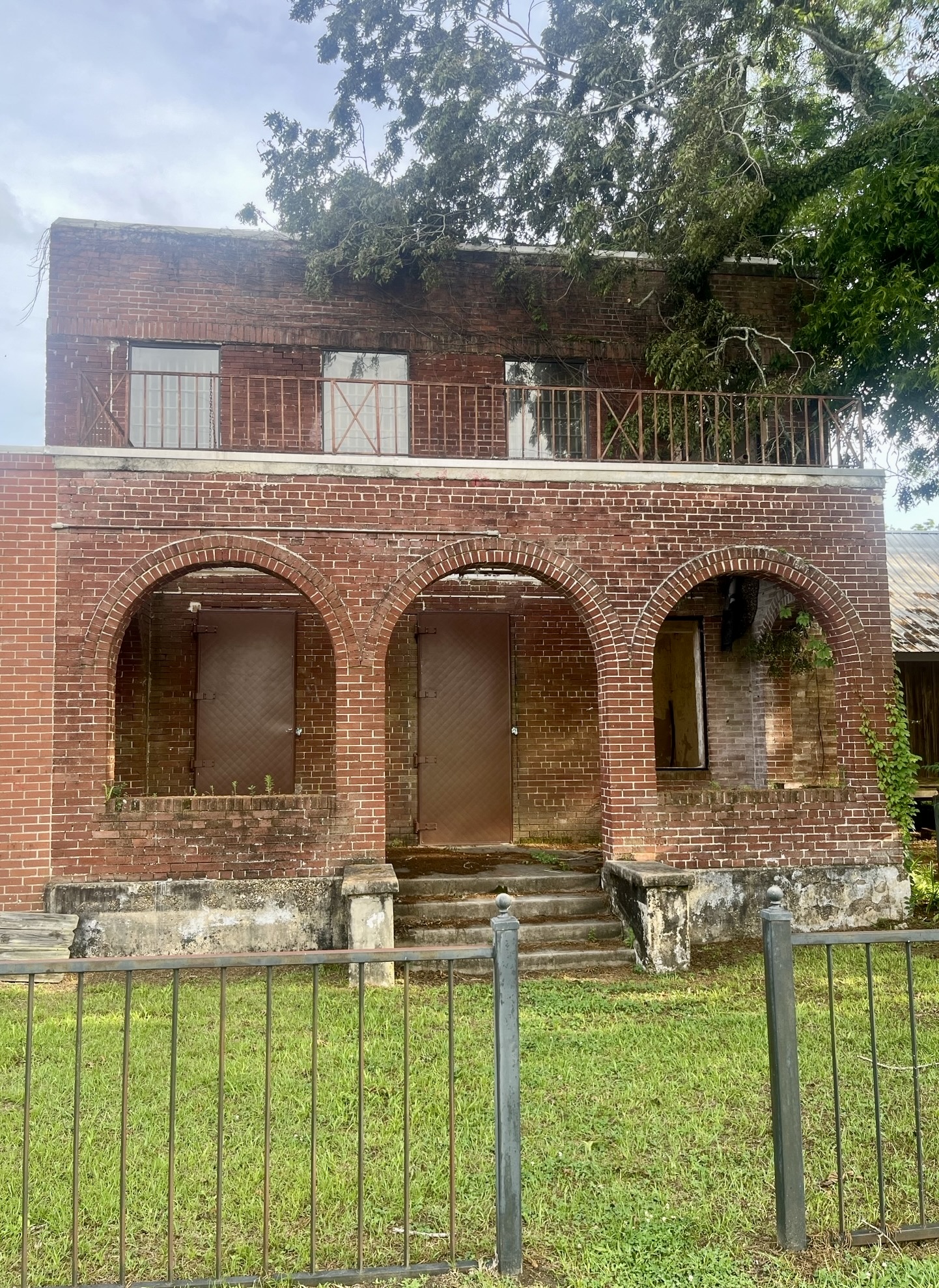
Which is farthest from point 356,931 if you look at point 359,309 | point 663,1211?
point 359,309

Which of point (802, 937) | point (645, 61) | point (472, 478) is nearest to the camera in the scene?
point (802, 937)

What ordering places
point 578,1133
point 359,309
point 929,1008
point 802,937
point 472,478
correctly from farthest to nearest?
1. point 359,309
2. point 472,478
3. point 929,1008
4. point 578,1133
5. point 802,937

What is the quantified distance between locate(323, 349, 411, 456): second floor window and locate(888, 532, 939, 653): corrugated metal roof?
6.24 meters

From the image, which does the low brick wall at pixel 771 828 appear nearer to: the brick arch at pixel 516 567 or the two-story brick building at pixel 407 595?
the two-story brick building at pixel 407 595

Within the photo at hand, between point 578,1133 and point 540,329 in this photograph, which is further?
point 540,329

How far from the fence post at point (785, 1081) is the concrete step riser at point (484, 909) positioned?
15.9 feet

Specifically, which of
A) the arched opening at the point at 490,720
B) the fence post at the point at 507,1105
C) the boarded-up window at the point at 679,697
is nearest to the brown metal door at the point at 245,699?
the arched opening at the point at 490,720

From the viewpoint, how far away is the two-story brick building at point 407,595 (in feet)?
27.2

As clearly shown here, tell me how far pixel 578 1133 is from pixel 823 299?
31.6 feet

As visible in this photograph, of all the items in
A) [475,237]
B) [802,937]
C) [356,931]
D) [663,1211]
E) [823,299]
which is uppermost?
[475,237]

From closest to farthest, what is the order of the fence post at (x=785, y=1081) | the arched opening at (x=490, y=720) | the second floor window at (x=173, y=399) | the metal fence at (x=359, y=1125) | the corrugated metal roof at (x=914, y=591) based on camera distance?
the metal fence at (x=359, y=1125) → the fence post at (x=785, y=1081) → the second floor window at (x=173, y=399) → the arched opening at (x=490, y=720) → the corrugated metal roof at (x=914, y=591)

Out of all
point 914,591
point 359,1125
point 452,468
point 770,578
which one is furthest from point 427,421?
point 359,1125

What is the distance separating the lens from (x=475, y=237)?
11.6 m

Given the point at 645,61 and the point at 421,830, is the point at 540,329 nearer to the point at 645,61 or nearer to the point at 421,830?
the point at 645,61
